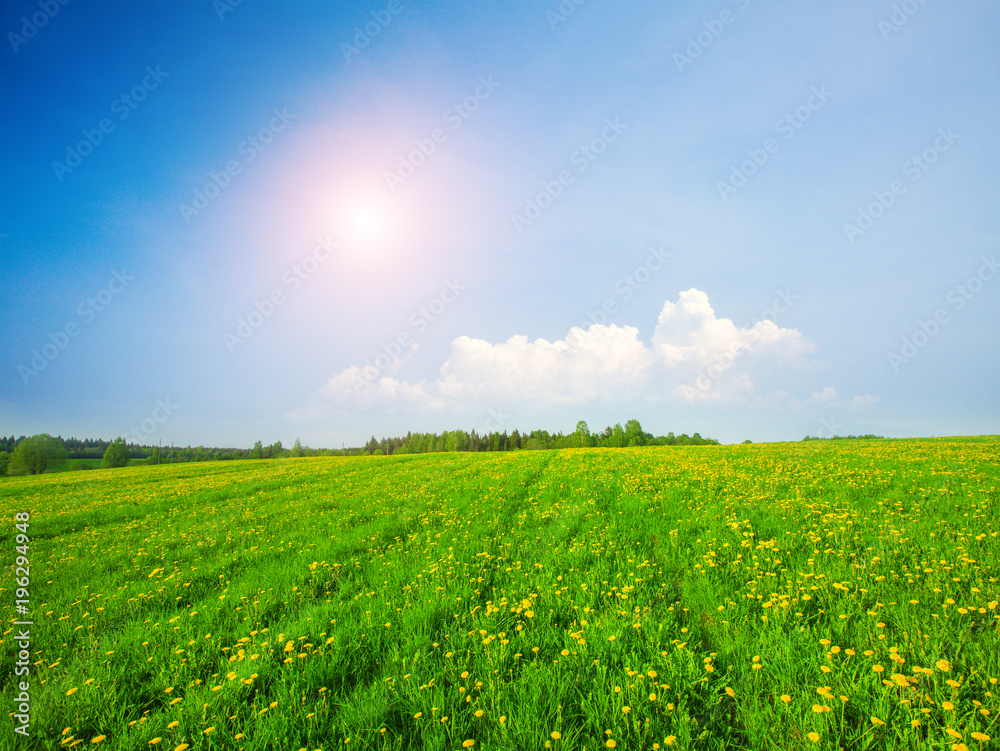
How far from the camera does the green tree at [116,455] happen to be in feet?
229

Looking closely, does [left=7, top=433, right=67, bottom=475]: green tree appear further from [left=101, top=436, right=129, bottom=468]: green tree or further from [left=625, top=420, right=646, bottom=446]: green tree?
[left=625, top=420, right=646, bottom=446]: green tree

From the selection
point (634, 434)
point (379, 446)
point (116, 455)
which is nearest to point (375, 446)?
point (379, 446)

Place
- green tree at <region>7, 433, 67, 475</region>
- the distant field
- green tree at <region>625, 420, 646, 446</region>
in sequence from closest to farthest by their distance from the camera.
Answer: the distant field → green tree at <region>7, 433, 67, 475</region> → green tree at <region>625, 420, 646, 446</region>

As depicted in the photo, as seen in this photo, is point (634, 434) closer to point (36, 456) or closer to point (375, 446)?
point (375, 446)

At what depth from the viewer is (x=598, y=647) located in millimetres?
3941

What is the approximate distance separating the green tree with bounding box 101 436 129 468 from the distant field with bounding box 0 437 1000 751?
283ft

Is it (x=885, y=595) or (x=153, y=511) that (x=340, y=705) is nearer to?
(x=885, y=595)

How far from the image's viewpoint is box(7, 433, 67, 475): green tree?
64.2m

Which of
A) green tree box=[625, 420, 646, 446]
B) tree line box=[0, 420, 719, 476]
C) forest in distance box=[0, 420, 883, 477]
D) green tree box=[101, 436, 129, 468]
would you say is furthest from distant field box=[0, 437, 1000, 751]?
green tree box=[101, 436, 129, 468]

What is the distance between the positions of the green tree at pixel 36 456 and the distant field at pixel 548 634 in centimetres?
8976

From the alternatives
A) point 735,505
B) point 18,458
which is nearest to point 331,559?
point 735,505

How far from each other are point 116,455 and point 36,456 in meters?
10.1

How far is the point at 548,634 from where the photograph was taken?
427 cm

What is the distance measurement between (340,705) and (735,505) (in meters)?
9.09
